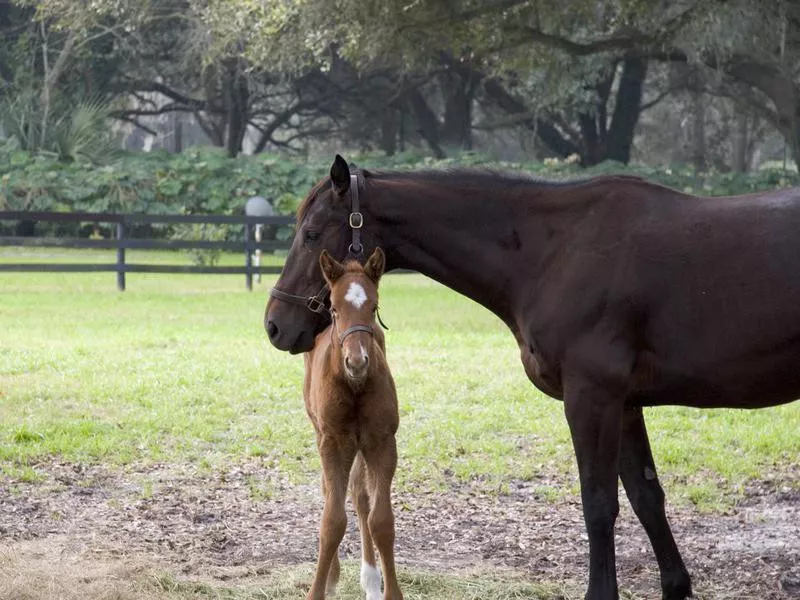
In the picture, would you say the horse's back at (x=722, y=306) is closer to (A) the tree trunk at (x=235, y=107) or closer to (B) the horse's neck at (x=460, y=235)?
(B) the horse's neck at (x=460, y=235)

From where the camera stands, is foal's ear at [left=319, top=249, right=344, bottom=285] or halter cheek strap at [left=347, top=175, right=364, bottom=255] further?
halter cheek strap at [left=347, top=175, right=364, bottom=255]

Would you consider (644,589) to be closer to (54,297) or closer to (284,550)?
(284,550)

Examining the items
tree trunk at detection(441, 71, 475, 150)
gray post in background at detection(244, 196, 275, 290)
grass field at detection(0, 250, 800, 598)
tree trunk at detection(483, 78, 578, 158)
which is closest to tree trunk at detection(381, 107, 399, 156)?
tree trunk at detection(441, 71, 475, 150)

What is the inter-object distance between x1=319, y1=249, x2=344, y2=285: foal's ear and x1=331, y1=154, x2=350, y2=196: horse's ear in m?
0.31

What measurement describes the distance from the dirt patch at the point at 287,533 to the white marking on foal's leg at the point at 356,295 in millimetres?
1559

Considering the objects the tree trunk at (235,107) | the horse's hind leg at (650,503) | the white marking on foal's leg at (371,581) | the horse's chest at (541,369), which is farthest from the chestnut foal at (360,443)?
the tree trunk at (235,107)

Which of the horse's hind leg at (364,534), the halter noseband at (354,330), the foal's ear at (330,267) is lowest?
the horse's hind leg at (364,534)

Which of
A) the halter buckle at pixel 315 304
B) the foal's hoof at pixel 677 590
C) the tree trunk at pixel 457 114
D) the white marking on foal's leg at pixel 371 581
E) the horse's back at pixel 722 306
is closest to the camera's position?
the horse's back at pixel 722 306

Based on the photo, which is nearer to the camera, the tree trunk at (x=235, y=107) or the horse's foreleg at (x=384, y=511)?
the horse's foreleg at (x=384, y=511)

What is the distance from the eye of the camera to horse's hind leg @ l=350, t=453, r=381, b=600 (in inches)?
187

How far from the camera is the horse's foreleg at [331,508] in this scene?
4.62 metres

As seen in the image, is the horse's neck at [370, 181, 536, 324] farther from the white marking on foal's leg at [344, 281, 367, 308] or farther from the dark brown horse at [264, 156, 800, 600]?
the white marking on foal's leg at [344, 281, 367, 308]

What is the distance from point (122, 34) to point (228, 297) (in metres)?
14.1

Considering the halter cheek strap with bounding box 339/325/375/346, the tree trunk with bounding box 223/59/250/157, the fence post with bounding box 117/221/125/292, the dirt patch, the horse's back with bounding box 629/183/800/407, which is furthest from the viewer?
the tree trunk with bounding box 223/59/250/157
